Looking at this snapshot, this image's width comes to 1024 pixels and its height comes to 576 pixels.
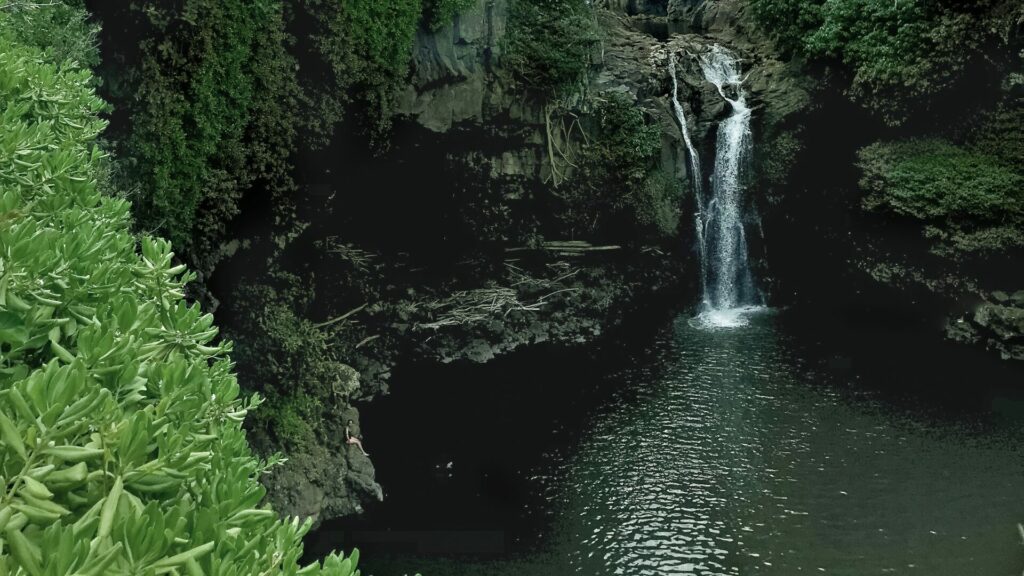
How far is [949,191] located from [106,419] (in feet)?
66.1

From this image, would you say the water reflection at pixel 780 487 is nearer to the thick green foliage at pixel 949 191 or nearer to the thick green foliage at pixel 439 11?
the thick green foliage at pixel 949 191

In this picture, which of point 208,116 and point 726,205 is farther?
point 726,205

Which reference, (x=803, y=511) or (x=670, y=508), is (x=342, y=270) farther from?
(x=803, y=511)

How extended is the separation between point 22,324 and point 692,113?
859 inches

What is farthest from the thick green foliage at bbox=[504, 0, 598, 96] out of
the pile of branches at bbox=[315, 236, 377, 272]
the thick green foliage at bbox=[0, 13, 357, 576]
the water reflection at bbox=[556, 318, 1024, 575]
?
the thick green foliage at bbox=[0, 13, 357, 576]

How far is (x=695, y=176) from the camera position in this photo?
72.8 feet

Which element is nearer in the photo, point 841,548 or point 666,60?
point 841,548

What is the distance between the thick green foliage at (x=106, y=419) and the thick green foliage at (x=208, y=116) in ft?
23.3

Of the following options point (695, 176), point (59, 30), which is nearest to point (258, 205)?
point (59, 30)

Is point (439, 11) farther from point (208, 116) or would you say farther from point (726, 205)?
point (726, 205)

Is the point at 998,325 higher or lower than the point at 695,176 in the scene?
lower

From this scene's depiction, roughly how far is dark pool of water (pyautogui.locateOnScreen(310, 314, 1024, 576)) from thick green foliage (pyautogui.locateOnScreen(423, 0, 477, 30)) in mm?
8651

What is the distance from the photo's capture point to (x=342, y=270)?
16562 mm

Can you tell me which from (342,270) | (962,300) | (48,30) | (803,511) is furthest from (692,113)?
(48,30)
